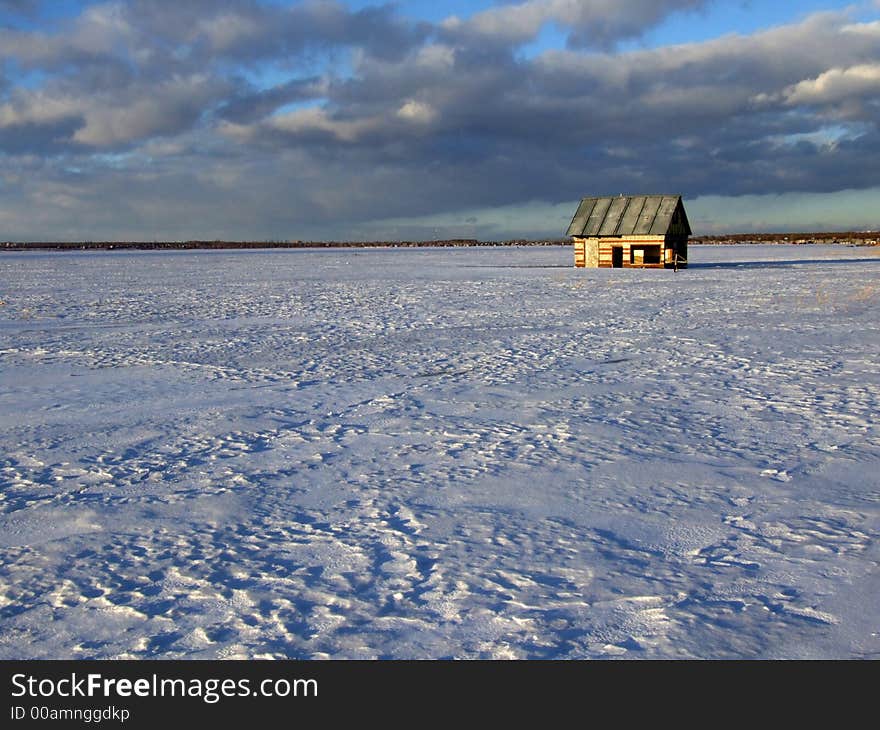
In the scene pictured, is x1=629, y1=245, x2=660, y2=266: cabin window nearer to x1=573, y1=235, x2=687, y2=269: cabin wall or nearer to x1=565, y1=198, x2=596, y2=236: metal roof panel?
x1=573, y1=235, x2=687, y2=269: cabin wall

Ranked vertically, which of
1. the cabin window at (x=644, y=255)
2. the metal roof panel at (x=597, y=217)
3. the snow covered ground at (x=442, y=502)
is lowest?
the snow covered ground at (x=442, y=502)

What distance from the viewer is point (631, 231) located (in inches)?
1612

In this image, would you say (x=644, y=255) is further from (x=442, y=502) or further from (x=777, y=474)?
(x=442, y=502)

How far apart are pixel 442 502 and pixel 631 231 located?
125 ft

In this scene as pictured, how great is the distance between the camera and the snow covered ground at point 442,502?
11.5 feet

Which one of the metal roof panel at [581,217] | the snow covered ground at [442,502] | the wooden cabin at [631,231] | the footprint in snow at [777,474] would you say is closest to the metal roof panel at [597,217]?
the wooden cabin at [631,231]

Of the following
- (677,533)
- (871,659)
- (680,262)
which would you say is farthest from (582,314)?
(680,262)

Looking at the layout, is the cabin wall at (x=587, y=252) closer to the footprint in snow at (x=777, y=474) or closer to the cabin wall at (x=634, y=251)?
the cabin wall at (x=634, y=251)

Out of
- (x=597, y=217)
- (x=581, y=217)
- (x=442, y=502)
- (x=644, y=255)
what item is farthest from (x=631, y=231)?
(x=442, y=502)

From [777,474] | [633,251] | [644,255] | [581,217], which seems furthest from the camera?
[581,217]

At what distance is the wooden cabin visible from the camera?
133 ft

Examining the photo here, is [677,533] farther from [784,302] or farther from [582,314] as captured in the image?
[784,302]
